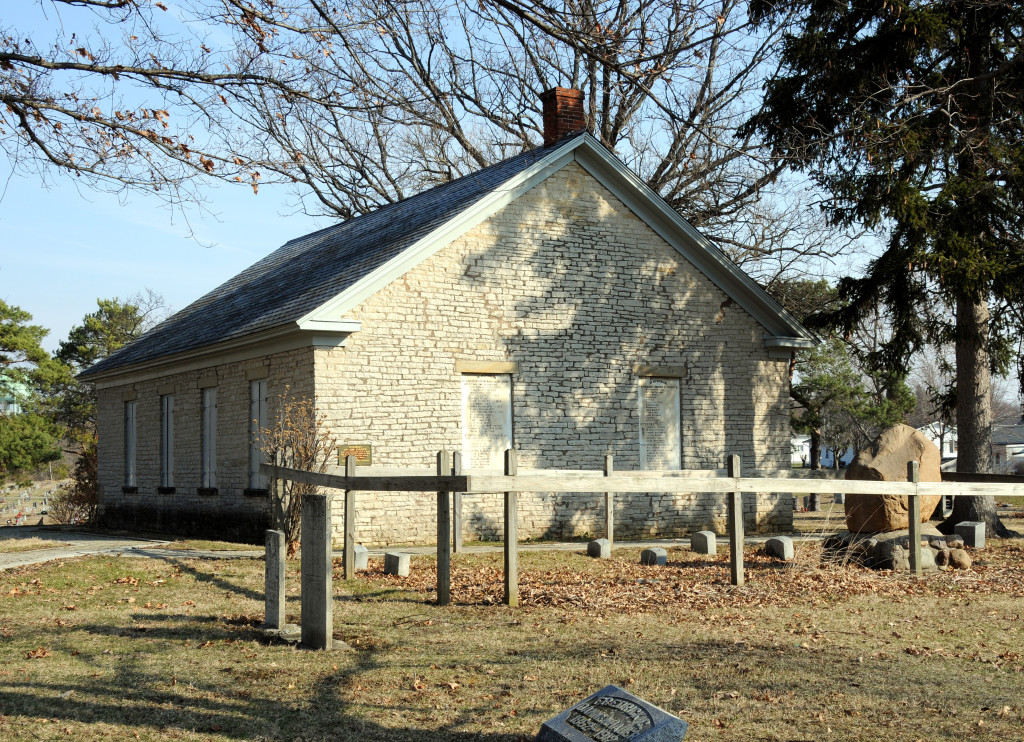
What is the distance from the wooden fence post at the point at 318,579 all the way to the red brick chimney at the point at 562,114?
13.5m

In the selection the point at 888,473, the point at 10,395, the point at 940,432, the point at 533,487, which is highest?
the point at 10,395

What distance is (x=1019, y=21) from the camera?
58.1 feet

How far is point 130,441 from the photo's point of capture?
2302 cm

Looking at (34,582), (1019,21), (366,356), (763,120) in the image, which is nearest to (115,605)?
(34,582)

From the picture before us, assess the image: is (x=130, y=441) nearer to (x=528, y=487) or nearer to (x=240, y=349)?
(x=240, y=349)

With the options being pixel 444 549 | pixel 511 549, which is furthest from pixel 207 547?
pixel 511 549

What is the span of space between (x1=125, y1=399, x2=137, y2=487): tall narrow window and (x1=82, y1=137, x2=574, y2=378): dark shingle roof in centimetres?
105

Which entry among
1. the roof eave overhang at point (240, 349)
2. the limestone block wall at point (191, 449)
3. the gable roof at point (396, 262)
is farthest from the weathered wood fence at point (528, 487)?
the limestone block wall at point (191, 449)

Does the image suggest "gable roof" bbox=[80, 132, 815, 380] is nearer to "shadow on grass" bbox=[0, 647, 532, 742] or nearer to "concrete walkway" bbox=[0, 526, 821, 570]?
"concrete walkway" bbox=[0, 526, 821, 570]

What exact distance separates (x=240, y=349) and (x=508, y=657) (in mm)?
11964

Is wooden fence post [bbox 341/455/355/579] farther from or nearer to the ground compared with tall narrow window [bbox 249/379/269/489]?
nearer to the ground

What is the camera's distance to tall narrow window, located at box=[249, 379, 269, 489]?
17578mm

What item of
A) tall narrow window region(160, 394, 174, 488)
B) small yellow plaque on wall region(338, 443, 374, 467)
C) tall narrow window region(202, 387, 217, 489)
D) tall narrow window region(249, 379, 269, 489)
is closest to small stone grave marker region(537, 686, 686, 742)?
small yellow plaque on wall region(338, 443, 374, 467)

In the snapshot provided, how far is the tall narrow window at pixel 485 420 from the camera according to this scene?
56.6ft
